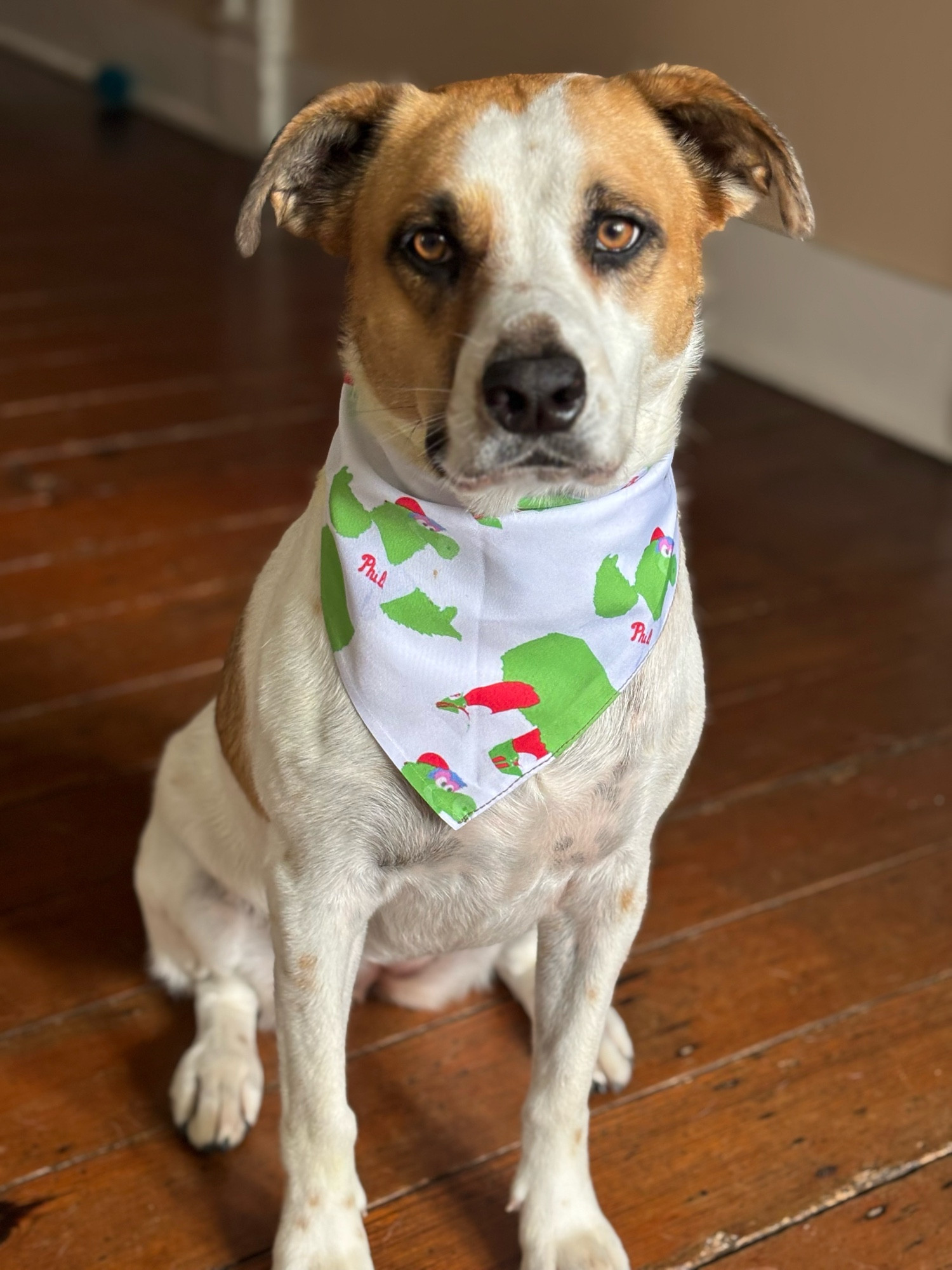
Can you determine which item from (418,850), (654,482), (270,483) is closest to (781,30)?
(270,483)

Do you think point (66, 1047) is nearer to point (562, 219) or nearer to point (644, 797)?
point (644, 797)

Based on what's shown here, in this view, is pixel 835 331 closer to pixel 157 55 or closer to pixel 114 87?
pixel 157 55

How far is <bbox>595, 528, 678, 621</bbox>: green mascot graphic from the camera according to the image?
1259 millimetres

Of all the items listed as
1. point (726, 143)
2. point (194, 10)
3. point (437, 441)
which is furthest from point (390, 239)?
point (194, 10)

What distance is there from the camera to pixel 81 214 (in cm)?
428

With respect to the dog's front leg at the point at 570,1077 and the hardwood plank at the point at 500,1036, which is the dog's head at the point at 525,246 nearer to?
the dog's front leg at the point at 570,1077

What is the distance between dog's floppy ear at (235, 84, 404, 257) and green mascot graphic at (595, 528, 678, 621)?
1.24ft

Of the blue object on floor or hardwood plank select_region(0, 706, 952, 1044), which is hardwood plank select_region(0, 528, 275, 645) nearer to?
hardwood plank select_region(0, 706, 952, 1044)

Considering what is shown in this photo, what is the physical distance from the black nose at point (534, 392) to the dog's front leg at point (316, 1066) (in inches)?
16.8

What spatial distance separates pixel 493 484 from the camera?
1.13m

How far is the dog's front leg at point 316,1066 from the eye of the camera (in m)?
1.24

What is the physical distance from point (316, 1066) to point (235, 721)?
0.33 m

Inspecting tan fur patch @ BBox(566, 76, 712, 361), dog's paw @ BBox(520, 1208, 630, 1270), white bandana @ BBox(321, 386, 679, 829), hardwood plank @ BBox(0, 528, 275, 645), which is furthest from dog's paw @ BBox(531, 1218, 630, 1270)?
hardwood plank @ BBox(0, 528, 275, 645)

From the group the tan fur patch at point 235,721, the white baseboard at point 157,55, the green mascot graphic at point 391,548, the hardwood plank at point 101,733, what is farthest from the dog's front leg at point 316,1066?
the white baseboard at point 157,55
